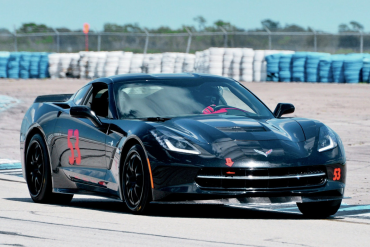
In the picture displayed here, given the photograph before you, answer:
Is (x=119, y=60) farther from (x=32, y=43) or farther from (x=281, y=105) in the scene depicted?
(x=281, y=105)

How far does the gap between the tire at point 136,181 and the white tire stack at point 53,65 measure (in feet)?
111

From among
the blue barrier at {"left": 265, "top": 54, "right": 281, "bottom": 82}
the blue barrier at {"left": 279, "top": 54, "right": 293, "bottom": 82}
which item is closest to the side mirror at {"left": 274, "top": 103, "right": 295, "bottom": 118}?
the blue barrier at {"left": 279, "top": 54, "right": 293, "bottom": 82}

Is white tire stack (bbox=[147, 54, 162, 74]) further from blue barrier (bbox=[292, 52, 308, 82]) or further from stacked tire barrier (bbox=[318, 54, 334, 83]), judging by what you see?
stacked tire barrier (bbox=[318, 54, 334, 83])

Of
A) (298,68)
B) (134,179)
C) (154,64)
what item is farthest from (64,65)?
(134,179)

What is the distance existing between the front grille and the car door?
1.24 metres

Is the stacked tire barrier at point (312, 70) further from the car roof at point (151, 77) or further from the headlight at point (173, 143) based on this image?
the headlight at point (173, 143)

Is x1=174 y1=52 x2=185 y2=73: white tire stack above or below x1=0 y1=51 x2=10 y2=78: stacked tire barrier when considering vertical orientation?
above

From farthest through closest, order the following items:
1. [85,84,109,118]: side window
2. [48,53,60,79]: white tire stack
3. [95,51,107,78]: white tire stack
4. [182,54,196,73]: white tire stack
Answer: [48,53,60,79]: white tire stack → [95,51,107,78]: white tire stack → [182,54,196,73]: white tire stack → [85,84,109,118]: side window

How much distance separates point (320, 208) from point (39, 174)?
3141 mm

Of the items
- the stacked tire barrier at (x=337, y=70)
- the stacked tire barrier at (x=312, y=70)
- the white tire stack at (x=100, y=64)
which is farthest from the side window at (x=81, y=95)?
the white tire stack at (x=100, y=64)

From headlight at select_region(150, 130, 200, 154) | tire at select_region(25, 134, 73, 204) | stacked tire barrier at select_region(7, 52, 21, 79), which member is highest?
headlight at select_region(150, 130, 200, 154)

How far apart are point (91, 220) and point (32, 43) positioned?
47674 mm

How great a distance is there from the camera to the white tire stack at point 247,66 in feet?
107

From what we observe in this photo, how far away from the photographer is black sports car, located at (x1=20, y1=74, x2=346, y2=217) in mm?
6688
